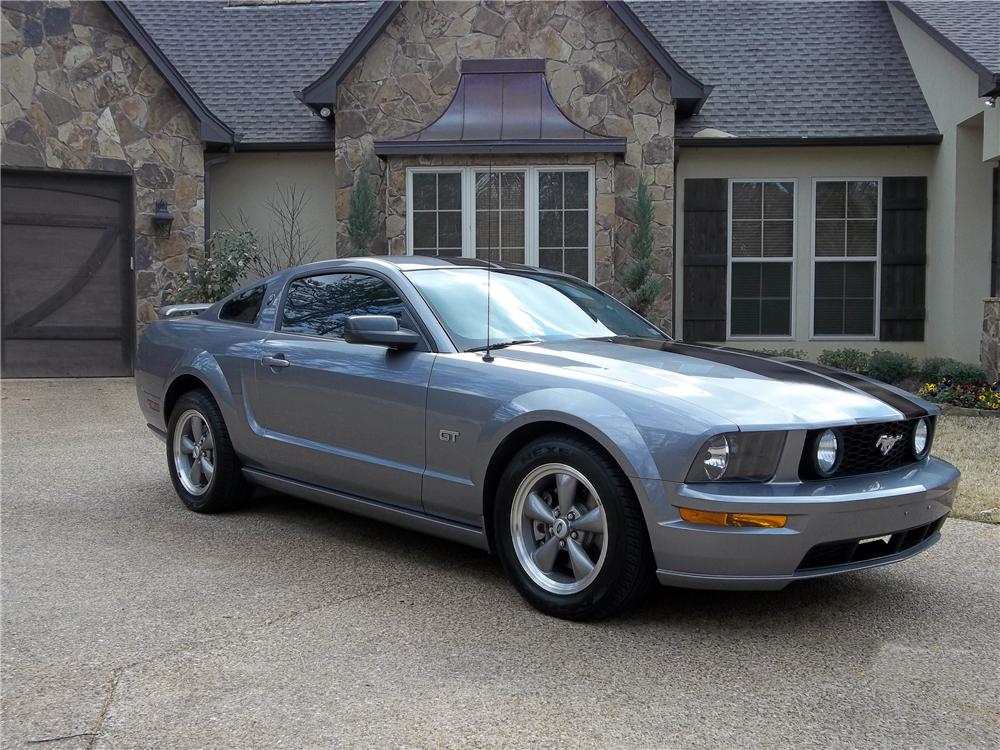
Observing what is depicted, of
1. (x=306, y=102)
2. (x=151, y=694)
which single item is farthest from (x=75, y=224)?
(x=151, y=694)

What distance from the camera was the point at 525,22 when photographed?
12.4m

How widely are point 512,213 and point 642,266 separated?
1.70 metres

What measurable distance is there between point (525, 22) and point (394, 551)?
904cm

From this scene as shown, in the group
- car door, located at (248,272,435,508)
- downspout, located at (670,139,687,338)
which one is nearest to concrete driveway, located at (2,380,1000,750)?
car door, located at (248,272,435,508)

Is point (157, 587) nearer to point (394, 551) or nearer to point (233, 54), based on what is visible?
point (394, 551)

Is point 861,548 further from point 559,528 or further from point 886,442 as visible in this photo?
point 559,528

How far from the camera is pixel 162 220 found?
12.7 m

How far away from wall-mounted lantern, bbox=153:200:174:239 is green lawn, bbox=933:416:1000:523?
30.3 feet

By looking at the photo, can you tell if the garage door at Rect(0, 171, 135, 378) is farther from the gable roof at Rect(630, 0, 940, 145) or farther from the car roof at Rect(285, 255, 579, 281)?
the car roof at Rect(285, 255, 579, 281)

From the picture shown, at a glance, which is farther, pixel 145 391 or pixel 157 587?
pixel 145 391

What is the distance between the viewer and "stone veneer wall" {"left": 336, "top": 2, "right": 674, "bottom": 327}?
40.4 feet

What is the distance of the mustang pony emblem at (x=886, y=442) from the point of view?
3.95m

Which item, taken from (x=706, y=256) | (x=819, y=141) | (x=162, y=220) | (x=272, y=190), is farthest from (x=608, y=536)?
(x=272, y=190)

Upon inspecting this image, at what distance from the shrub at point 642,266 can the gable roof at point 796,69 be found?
4.54 ft
